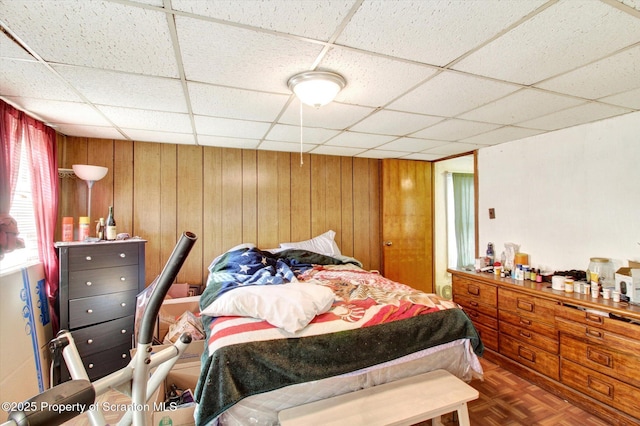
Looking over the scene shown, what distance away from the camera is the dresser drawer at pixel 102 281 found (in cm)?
250

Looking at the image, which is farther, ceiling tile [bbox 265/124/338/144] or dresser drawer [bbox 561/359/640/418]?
ceiling tile [bbox 265/124/338/144]

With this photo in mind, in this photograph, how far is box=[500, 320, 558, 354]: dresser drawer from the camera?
2447mm

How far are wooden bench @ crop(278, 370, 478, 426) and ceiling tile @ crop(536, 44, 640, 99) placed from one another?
1979 mm

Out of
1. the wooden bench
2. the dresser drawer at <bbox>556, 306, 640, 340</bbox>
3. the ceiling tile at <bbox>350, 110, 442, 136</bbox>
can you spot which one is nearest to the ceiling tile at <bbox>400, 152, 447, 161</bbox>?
the ceiling tile at <bbox>350, 110, 442, 136</bbox>

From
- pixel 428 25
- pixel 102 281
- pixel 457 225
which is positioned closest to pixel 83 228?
pixel 102 281

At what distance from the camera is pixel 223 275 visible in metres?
2.75

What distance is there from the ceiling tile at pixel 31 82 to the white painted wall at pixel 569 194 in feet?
13.6

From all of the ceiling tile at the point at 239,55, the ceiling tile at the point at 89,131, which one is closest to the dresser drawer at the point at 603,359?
the ceiling tile at the point at 239,55

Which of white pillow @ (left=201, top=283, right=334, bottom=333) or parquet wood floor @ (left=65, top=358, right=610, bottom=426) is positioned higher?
white pillow @ (left=201, top=283, right=334, bottom=333)

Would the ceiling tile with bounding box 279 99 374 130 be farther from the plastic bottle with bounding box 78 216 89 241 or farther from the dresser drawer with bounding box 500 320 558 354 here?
the dresser drawer with bounding box 500 320 558 354

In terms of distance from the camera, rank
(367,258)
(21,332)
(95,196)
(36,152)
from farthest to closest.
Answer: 1. (367,258)
2. (95,196)
3. (36,152)
4. (21,332)

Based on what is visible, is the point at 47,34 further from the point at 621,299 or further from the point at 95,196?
the point at 621,299

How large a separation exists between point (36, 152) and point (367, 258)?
12.9 feet

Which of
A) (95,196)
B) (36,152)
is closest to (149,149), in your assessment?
(95,196)
